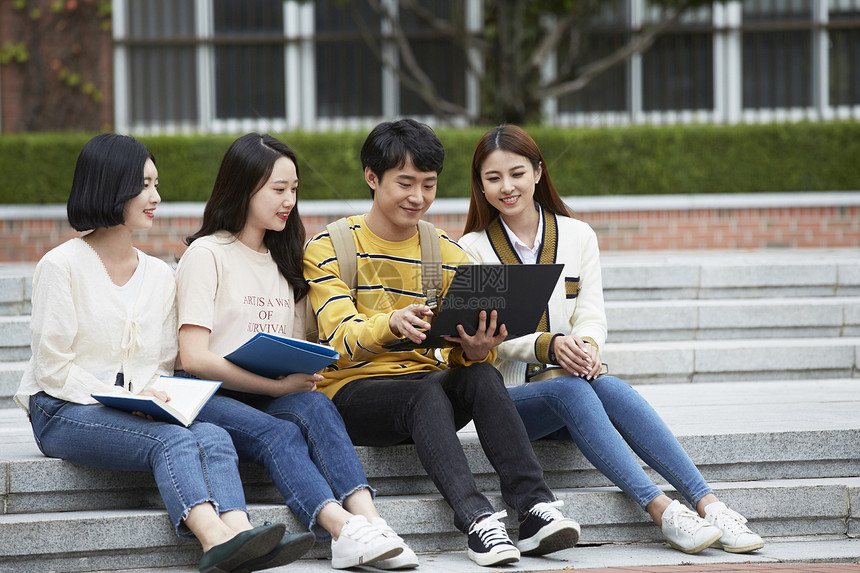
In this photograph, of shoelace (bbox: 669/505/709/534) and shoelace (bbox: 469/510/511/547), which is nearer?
shoelace (bbox: 469/510/511/547)

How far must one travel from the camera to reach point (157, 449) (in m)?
2.87

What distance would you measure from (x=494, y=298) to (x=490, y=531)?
2.37 feet

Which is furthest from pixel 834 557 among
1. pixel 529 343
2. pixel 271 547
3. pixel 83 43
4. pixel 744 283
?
pixel 83 43

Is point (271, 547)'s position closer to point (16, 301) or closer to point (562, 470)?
point (562, 470)

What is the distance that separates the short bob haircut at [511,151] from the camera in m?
3.57

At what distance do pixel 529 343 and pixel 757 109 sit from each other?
291 inches

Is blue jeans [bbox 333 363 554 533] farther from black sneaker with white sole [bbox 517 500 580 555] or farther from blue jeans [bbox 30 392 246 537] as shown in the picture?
blue jeans [bbox 30 392 246 537]

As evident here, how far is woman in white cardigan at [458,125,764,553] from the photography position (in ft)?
10.5

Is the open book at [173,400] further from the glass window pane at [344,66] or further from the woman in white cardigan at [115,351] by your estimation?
the glass window pane at [344,66]

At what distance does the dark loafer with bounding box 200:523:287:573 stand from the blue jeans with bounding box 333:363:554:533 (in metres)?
0.60

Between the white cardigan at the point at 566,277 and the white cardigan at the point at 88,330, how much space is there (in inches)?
47.8

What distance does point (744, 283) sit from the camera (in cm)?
584

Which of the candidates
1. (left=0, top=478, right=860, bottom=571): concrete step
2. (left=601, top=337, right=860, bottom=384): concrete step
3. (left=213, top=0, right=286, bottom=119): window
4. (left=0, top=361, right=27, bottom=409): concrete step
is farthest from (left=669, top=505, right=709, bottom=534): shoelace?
(left=213, top=0, right=286, bottom=119): window

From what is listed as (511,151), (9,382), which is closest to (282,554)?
(511,151)
